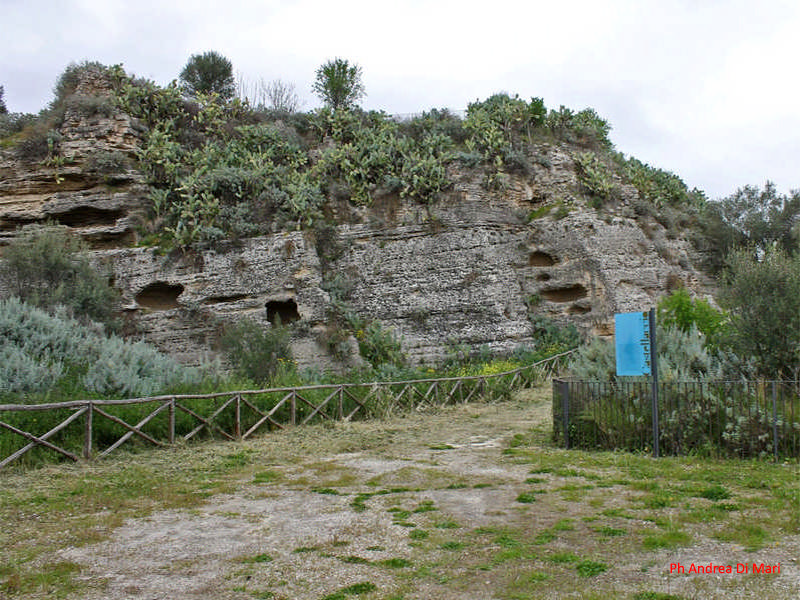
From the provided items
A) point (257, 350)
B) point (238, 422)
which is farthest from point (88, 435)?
point (257, 350)

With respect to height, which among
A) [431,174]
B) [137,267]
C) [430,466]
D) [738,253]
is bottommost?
[430,466]

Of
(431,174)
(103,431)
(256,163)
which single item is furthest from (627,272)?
(103,431)

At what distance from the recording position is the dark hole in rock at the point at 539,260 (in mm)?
23844

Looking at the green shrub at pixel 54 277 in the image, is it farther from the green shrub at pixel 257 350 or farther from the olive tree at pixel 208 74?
the olive tree at pixel 208 74

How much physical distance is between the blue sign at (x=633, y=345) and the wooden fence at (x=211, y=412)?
621cm

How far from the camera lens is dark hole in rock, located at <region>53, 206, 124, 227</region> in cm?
2339

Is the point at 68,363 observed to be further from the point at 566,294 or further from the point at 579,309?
the point at 566,294

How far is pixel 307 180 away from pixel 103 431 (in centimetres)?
1629

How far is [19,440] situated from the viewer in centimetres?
866

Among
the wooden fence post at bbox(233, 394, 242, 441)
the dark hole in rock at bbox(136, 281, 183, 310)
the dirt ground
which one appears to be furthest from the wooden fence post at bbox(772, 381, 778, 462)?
the dark hole in rock at bbox(136, 281, 183, 310)

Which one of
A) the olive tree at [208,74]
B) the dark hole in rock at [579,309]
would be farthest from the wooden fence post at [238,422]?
the olive tree at [208,74]

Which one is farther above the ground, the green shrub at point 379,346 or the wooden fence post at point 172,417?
the green shrub at point 379,346

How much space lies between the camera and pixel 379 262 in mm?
23109

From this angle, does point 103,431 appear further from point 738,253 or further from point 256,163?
point 256,163
